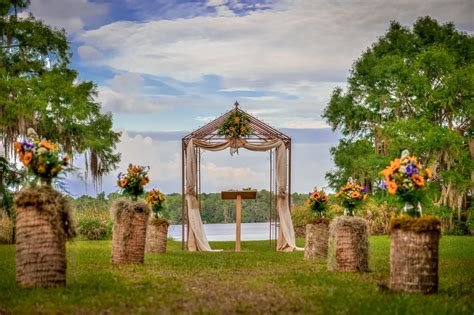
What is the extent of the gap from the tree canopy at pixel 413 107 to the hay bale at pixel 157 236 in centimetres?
1343

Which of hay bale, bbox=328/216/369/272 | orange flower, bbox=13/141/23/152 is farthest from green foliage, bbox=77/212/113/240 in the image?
orange flower, bbox=13/141/23/152

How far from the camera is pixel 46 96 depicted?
24.8 meters

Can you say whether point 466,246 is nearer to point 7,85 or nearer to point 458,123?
point 458,123

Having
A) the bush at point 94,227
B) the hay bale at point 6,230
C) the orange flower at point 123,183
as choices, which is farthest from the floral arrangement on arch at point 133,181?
the bush at point 94,227

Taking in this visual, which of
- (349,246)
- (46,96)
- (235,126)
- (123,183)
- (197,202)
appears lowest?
(349,246)

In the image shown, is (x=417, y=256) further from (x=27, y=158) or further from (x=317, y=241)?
(x=317, y=241)

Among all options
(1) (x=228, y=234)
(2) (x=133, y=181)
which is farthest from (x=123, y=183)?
(1) (x=228, y=234)

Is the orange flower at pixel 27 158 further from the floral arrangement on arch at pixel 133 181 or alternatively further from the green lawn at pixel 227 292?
the floral arrangement on arch at pixel 133 181

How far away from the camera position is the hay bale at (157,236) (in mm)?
16172

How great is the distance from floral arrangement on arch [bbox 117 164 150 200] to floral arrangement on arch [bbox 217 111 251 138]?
637cm

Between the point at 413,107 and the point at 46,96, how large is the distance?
15.5 m

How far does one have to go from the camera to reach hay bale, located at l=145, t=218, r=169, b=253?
1617 cm

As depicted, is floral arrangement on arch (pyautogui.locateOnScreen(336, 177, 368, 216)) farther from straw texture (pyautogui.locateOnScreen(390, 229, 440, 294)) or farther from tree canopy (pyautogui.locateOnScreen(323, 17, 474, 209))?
tree canopy (pyautogui.locateOnScreen(323, 17, 474, 209))

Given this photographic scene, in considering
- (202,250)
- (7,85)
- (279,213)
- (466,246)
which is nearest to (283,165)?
(279,213)
